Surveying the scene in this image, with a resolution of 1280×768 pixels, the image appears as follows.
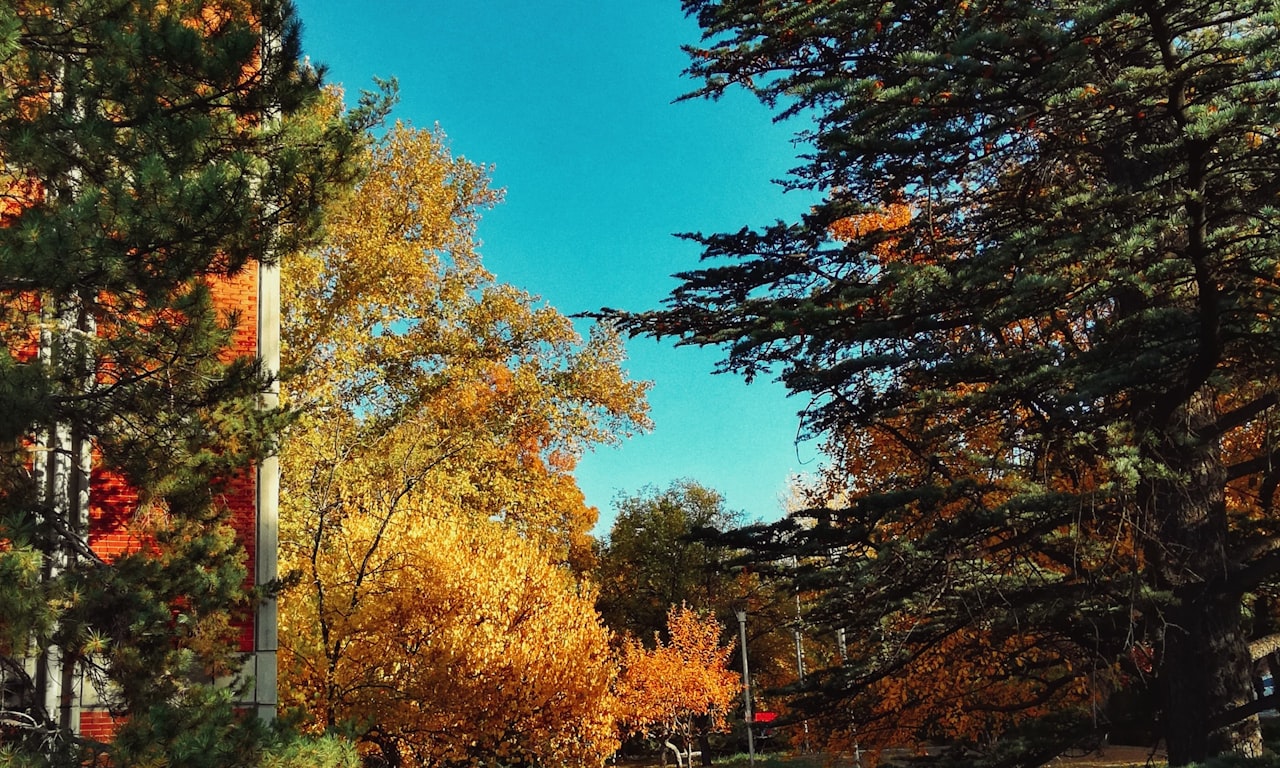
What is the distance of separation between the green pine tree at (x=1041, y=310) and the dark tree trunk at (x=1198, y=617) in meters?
0.02

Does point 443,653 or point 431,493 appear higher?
point 431,493

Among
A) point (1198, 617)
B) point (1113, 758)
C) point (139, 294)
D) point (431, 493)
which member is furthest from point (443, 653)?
point (1113, 758)

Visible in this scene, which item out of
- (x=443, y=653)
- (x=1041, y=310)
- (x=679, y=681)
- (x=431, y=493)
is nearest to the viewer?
(x=1041, y=310)

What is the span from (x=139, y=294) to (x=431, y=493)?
483 inches

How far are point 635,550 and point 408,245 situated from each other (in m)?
24.3

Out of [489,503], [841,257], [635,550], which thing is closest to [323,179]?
[841,257]

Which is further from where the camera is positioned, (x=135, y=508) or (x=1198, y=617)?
(x=1198, y=617)

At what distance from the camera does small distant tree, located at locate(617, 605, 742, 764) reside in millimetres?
31375

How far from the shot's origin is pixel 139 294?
7371 millimetres

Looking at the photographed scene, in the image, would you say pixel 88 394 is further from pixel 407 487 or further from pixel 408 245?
pixel 408 245

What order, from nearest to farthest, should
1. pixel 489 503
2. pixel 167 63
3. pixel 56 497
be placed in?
1. pixel 167 63
2. pixel 56 497
3. pixel 489 503

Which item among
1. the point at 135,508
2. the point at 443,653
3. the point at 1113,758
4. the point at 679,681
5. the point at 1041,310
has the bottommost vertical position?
the point at 1113,758

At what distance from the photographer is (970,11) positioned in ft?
27.5

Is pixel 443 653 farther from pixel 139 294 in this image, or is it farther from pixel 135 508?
pixel 139 294
